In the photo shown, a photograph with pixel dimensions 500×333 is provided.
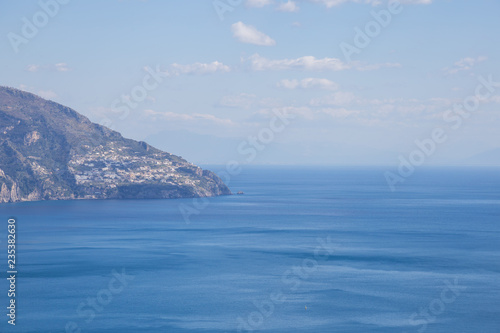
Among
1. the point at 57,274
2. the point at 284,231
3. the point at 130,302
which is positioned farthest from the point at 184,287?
the point at 284,231

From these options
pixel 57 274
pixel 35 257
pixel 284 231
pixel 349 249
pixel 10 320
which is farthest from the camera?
pixel 284 231

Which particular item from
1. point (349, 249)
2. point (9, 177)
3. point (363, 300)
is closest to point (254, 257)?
point (349, 249)

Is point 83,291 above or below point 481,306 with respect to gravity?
below

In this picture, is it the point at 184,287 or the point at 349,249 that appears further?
the point at 349,249

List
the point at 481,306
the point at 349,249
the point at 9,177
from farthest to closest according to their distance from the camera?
the point at 9,177 < the point at 349,249 < the point at 481,306

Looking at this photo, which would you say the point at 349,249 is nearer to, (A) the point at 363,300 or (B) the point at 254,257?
(B) the point at 254,257

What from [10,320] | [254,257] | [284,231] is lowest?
[10,320]
